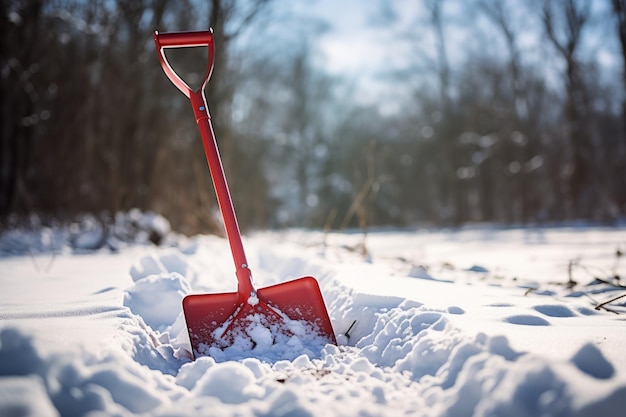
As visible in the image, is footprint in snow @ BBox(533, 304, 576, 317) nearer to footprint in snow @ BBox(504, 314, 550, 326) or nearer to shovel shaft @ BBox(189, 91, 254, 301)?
footprint in snow @ BBox(504, 314, 550, 326)

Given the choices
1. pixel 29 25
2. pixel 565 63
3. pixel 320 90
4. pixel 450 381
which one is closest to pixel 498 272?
pixel 450 381

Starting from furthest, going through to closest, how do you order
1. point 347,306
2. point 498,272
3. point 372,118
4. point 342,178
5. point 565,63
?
point 372,118 → point 342,178 → point 565,63 → point 498,272 → point 347,306

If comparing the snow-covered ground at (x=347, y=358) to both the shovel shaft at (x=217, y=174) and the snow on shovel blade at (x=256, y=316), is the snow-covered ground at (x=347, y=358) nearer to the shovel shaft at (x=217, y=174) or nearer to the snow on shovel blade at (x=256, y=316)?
the snow on shovel blade at (x=256, y=316)

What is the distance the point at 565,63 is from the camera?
1228cm

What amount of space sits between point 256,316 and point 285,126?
20320mm

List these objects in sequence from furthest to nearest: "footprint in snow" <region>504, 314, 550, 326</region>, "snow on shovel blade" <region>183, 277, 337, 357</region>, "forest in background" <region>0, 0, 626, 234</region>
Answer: "forest in background" <region>0, 0, 626, 234</region>
"snow on shovel blade" <region>183, 277, 337, 357</region>
"footprint in snow" <region>504, 314, 550, 326</region>

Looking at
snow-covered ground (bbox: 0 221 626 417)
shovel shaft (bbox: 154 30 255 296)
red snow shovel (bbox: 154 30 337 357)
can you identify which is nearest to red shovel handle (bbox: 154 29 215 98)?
shovel shaft (bbox: 154 30 255 296)

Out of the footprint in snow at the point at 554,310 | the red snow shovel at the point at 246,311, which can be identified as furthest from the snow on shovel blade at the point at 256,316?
the footprint in snow at the point at 554,310

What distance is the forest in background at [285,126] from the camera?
788 cm

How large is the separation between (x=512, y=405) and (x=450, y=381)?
0.24 meters

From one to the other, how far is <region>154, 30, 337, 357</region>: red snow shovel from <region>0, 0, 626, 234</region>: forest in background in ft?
5.72

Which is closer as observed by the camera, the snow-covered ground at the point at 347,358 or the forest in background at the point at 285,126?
the snow-covered ground at the point at 347,358

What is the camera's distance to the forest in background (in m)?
7.88

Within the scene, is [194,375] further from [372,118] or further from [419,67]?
[372,118]
